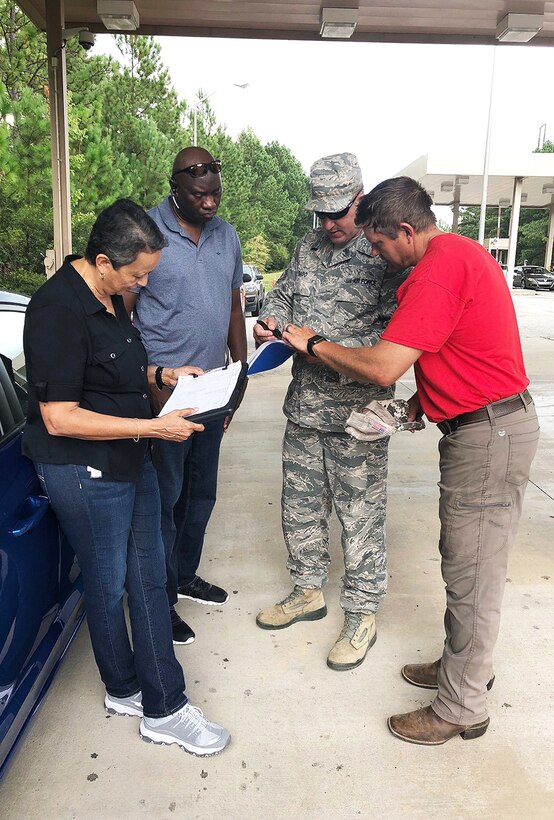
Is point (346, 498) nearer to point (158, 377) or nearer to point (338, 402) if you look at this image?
point (338, 402)

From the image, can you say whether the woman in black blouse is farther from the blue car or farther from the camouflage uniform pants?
the camouflage uniform pants

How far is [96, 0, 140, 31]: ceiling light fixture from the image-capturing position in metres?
4.64

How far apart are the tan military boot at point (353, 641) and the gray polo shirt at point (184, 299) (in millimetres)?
1190

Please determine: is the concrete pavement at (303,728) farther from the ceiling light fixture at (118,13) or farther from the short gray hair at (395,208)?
the ceiling light fixture at (118,13)

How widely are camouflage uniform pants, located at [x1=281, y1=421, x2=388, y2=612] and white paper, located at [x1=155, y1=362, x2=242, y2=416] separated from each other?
Answer: 2.26 feet

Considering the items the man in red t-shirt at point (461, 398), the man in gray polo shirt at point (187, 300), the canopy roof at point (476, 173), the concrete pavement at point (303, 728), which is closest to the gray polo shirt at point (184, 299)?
the man in gray polo shirt at point (187, 300)

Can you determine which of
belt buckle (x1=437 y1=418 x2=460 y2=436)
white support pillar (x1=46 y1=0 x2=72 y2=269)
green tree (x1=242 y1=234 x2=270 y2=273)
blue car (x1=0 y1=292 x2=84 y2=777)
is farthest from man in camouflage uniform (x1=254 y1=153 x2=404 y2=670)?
green tree (x1=242 y1=234 x2=270 y2=273)

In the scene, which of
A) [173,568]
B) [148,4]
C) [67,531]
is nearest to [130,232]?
[67,531]

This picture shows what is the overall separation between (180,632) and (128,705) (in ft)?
1.62

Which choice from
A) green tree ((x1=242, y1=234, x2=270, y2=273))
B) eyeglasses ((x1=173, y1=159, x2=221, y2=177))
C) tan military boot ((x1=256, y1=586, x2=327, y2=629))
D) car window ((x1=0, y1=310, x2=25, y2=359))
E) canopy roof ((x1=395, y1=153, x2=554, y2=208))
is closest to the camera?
eyeglasses ((x1=173, y1=159, x2=221, y2=177))

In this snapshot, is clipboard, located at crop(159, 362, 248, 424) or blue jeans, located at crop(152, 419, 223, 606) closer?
clipboard, located at crop(159, 362, 248, 424)

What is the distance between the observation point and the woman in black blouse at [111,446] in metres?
1.79

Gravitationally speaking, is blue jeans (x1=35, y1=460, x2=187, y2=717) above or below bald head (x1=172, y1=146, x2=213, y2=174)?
below

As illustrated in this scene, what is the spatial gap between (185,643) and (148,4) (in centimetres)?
447
